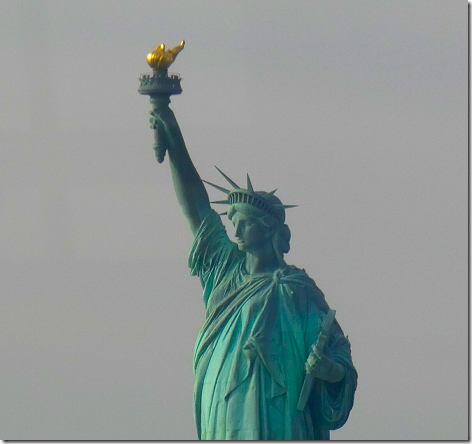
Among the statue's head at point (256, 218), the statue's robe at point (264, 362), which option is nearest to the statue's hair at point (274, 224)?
the statue's head at point (256, 218)

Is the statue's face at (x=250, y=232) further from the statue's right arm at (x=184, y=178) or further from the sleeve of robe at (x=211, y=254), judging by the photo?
the statue's right arm at (x=184, y=178)

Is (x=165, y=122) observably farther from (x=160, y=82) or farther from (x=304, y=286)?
(x=304, y=286)

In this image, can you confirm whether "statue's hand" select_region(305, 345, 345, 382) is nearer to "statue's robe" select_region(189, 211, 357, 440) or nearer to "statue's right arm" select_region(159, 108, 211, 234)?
"statue's robe" select_region(189, 211, 357, 440)

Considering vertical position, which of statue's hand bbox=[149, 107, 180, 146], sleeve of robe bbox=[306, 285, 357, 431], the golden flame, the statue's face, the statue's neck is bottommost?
sleeve of robe bbox=[306, 285, 357, 431]

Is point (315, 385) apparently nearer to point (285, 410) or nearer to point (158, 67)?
point (285, 410)

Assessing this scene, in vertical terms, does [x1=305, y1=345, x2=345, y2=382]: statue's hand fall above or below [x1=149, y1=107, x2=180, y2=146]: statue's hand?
below

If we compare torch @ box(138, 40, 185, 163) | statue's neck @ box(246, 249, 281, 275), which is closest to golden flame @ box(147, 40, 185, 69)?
torch @ box(138, 40, 185, 163)

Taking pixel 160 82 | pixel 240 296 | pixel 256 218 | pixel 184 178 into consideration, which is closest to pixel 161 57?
pixel 160 82
